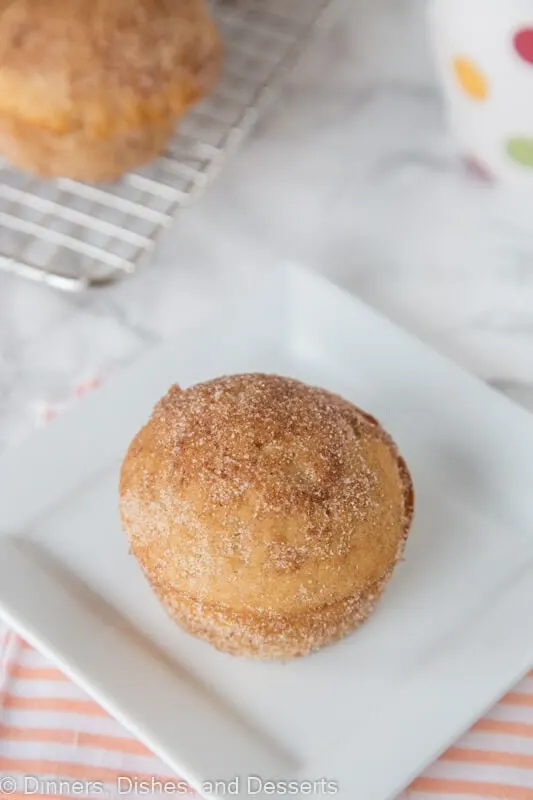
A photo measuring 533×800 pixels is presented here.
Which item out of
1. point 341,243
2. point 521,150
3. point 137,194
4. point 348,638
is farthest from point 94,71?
point 348,638

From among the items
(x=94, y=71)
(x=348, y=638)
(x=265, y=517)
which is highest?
(x=94, y=71)

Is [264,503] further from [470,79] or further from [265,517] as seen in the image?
[470,79]

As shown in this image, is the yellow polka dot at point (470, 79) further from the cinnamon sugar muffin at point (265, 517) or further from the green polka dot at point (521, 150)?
the cinnamon sugar muffin at point (265, 517)

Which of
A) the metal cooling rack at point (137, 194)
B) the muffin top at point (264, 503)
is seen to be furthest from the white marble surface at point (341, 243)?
the muffin top at point (264, 503)

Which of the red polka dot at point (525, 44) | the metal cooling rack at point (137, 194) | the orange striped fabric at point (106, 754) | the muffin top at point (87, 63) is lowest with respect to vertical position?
the orange striped fabric at point (106, 754)

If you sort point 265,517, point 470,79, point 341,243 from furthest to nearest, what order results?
point 341,243, point 470,79, point 265,517

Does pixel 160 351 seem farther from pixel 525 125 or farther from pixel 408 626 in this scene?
pixel 525 125

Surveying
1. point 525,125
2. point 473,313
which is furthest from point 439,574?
point 525,125
